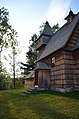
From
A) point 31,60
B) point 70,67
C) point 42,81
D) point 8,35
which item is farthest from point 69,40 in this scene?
point 31,60

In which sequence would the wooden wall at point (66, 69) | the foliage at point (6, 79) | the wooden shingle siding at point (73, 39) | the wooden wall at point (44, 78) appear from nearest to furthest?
the wooden wall at point (66, 69)
the wooden shingle siding at point (73, 39)
the wooden wall at point (44, 78)
the foliage at point (6, 79)

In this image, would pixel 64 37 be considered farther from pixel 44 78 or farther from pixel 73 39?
pixel 44 78

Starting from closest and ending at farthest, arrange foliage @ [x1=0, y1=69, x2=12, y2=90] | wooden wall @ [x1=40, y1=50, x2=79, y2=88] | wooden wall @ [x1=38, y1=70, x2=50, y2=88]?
wooden wall @ [x1=40, y1=50, x2=79, y2=88] < wooden wall @ [x1=38, y1=70, x2=50, y2=88] < foliage @ [x1=0, y1=69, x2=12, y2=90]

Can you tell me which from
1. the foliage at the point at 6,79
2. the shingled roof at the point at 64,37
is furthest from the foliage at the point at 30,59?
the shingled roof at the point at 64,37

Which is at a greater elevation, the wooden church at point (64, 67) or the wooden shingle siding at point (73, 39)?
the wooden shingle siding at point (73, 39)

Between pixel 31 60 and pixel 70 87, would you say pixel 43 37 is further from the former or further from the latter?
pixel 31 60

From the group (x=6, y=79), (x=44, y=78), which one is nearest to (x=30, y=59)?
(x=6, y=79)

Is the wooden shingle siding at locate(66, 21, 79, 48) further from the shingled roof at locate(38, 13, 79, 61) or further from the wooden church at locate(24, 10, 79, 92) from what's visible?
the shingled roof at locate(38, 13, 79, 61)

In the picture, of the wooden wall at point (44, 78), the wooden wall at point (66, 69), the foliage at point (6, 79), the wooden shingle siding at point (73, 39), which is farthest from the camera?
the foliage at point (6, 79)

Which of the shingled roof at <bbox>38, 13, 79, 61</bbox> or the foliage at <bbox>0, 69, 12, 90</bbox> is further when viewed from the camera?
the foliage at <bbox>0, 69, 12, 90</bbox>

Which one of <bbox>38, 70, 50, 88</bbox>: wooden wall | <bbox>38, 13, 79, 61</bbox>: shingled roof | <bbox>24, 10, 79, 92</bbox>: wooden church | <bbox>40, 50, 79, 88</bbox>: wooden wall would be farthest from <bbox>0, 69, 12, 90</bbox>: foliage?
<bbox>40, 50, 79, 88</bbox>: wooden wall

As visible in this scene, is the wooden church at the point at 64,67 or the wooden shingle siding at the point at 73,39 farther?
the wooden shingle siding at the point at 73,39

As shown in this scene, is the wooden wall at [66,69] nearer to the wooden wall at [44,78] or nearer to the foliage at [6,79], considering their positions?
the wooden wall at [44,78]

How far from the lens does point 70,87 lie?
15422mm
